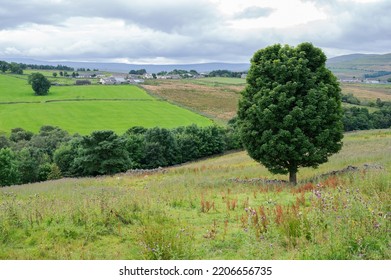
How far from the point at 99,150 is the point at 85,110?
60870mm

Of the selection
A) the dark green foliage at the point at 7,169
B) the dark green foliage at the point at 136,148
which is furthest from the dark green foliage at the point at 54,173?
the dark green foliage at the point at 136,148

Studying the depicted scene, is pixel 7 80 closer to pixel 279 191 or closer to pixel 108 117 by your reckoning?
pixel 108 117

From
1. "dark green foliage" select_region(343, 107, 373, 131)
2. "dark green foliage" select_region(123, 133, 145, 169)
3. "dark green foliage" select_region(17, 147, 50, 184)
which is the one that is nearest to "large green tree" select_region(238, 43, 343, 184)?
"dark green foliage" select_region(123, 133, 145, 169)

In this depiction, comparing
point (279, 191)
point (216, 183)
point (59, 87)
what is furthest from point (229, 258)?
point (59, 87)

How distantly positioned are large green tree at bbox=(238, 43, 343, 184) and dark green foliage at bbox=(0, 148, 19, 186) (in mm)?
46984

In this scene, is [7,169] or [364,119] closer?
[7,169]

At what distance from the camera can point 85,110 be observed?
10700 cm

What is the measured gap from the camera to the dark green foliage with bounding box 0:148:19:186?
176 ft

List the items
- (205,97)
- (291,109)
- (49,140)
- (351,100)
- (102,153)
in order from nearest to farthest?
(291,109) < (102,153) < (49,140) < (351,100) < (205,97)

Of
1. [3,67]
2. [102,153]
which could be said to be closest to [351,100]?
[102,153]

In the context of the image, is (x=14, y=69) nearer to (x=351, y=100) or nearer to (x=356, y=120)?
(x=351, y=100)

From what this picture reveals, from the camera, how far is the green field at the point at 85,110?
92.8 meters

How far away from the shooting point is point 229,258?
712cm

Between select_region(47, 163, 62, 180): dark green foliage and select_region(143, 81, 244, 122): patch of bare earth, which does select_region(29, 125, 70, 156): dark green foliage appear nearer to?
select_region(47, 163, 62, 180): dark green foliage
